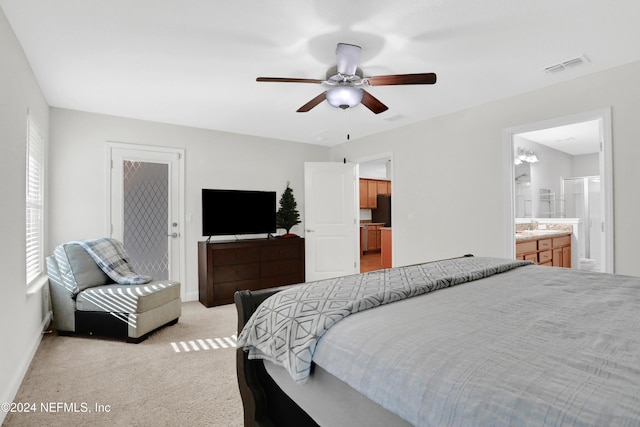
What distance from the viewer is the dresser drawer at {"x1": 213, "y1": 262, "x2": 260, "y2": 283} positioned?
4.27 m

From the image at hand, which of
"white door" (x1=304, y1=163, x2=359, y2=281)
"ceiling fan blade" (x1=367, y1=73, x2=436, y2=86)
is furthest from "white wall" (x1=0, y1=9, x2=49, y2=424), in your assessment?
"white door" (x1=304, y1=163, x2=359, y2=281)

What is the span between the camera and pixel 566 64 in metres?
2.76

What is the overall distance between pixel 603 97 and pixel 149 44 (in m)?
3.69

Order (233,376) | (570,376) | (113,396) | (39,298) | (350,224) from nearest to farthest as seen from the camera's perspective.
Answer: (570,376), (113,396), (233,376), (39,298), (350,224)

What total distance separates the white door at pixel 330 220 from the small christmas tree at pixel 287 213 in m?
0.29

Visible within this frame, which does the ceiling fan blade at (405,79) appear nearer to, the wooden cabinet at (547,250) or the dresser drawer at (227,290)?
the wooden cabinet at (547,250)

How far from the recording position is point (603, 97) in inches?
114

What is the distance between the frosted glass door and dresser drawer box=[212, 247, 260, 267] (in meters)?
0.75

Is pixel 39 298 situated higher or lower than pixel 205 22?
lower

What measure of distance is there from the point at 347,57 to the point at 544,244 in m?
4.05

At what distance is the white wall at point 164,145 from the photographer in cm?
382

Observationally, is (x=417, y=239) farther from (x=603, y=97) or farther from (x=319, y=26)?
(x=319, y=26)

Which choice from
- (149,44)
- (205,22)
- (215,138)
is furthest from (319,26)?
(215,138)

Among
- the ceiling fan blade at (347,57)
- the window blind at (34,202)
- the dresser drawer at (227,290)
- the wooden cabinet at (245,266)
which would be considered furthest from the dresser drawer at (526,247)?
the window blind at (34,202)
